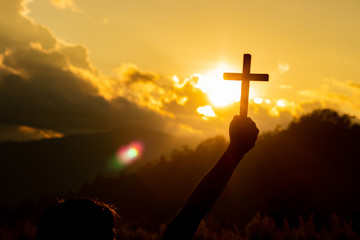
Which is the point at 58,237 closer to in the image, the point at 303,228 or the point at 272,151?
the point at 303,228

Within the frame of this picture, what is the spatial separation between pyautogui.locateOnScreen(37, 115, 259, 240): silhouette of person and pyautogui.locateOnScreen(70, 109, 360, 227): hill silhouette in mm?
54679

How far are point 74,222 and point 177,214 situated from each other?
0.65 meters

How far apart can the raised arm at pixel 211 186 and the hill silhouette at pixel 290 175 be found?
54.6 meters

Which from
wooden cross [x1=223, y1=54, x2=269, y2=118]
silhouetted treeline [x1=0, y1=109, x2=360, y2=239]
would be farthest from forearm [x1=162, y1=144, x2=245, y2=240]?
silhouetted treeline [x1=0, y1=109, x2=360, y2=239]

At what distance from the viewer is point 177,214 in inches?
105

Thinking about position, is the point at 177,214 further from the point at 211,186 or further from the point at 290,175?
the point at 290,175

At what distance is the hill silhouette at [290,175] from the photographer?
62906 mm

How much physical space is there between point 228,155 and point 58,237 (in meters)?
1.19

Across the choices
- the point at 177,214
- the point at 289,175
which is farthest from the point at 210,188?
the point at 289,175

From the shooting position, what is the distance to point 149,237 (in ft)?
51.1

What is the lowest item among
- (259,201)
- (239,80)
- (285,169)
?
(239,80)

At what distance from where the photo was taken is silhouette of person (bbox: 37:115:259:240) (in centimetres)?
224

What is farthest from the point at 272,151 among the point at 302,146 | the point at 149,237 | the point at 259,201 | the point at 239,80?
the point at 239,80

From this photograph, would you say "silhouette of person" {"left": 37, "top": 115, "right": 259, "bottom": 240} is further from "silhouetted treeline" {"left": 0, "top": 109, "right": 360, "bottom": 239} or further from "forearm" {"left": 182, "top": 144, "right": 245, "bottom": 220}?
"silhouetted treeline" {"left": 0, "top": 109, "right": 360, "bottom": 239}
